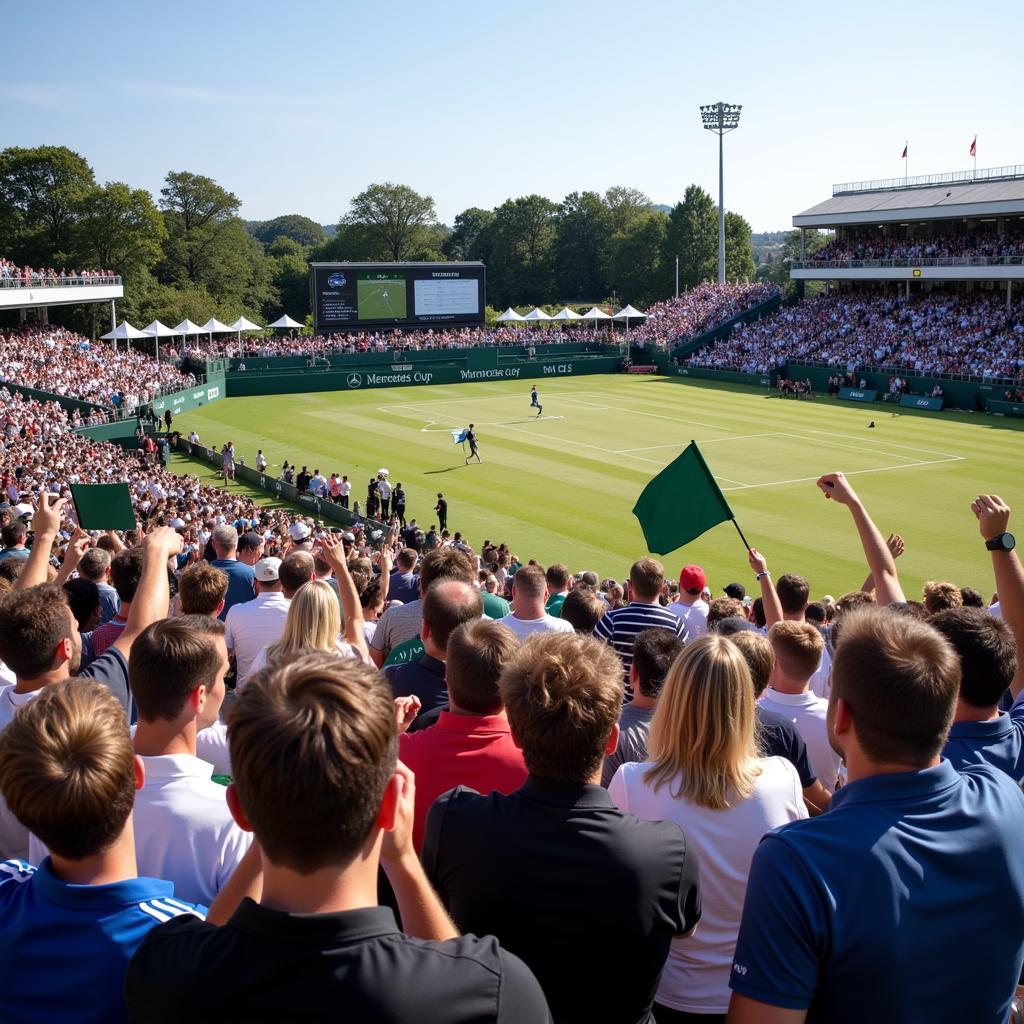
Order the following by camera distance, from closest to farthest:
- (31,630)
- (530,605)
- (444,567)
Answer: (31,630)
(444,567)
(530,605)

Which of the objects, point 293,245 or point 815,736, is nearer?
point 815,736

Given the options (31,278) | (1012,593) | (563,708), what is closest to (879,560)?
(1012,593)

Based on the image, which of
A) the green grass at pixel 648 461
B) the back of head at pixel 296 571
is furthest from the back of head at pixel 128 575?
the green grass at pixel 648 461

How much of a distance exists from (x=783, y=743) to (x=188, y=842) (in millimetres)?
2714

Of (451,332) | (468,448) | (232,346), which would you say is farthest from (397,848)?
(451,332)

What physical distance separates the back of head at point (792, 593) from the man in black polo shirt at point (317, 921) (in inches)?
269

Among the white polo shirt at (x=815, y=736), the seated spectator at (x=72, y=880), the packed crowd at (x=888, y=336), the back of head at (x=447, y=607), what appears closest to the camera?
the seated spectator at (x=72, y=880)

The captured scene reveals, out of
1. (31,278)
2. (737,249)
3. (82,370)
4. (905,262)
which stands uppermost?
(737,249)

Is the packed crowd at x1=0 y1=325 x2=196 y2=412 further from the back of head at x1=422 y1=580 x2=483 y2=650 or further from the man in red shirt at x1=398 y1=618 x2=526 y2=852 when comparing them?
the man in red shirt at x1=398 y1=618 x2=526 y2=852

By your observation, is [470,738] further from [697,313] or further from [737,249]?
[737,249]

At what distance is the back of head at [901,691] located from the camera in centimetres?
310

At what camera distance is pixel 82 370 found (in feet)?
160

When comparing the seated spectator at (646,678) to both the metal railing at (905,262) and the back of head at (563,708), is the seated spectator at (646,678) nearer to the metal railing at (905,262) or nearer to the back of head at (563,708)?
the back of head at (563,708)

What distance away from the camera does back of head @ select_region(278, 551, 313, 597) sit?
926 cm
